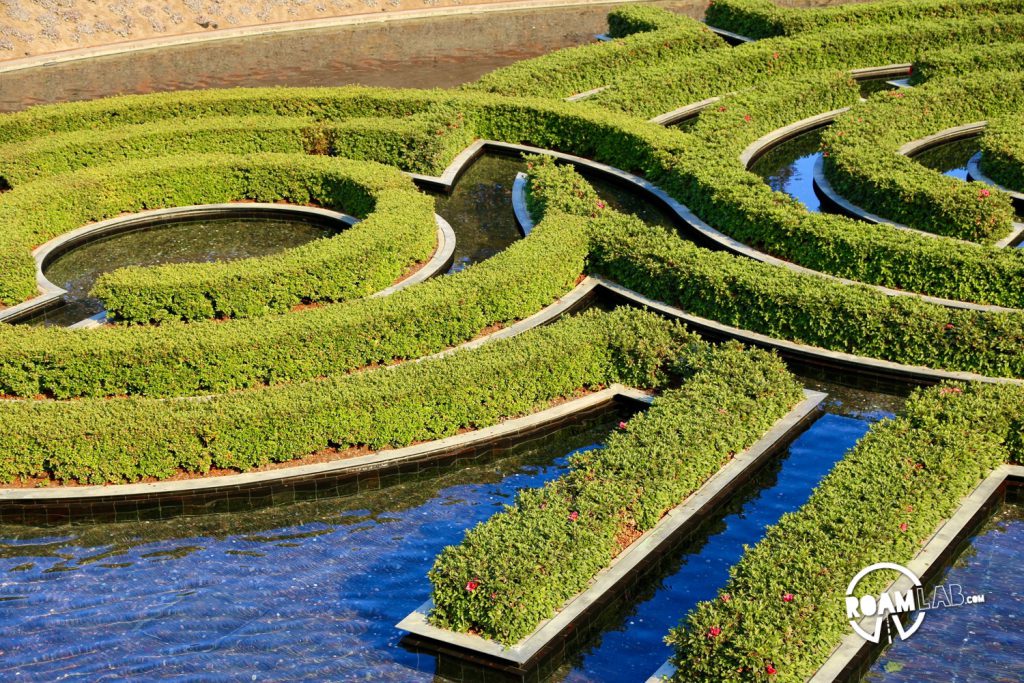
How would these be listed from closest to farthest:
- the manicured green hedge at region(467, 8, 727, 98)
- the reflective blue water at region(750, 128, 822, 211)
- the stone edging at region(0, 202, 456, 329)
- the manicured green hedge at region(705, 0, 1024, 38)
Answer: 1. the stone edging at region(0, 202, 456, 329)
2. the reflective blue water at region(750, 128, 822, 211)
3. the manicured green hedge at region(467, 8, 727, 98)
4. the manicured green hedge at region(705, 0, 1024, 38)

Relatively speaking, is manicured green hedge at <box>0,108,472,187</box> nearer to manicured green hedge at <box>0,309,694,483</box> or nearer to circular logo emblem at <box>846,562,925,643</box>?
manicured green hedge at <box>0,309,694,483</box>

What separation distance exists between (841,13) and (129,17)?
24.4m

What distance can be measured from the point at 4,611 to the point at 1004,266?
52.4 ft

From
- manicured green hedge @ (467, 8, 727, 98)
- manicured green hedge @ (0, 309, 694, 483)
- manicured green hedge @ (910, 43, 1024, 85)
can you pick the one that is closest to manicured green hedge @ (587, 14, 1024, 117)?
manicured green hedge @ (467, 8, 727, 98)

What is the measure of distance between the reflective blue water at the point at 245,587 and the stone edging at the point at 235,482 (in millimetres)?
346

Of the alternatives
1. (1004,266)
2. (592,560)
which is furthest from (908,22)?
(592,560)

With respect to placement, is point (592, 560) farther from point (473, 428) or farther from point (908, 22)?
point (908, 22)

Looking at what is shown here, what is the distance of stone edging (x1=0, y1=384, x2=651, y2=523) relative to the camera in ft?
49.2

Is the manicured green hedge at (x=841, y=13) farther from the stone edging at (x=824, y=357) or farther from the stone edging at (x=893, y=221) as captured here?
the stone edging at (x=824, y=357)

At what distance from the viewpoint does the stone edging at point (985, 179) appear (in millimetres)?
24031

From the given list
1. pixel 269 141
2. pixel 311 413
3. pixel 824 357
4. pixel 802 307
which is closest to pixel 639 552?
pixel 311 413

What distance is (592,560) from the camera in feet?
42.2

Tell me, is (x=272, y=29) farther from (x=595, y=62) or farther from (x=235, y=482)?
(x=235, y=482)

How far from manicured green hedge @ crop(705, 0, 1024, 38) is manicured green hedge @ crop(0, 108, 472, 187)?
1313 centimetres
